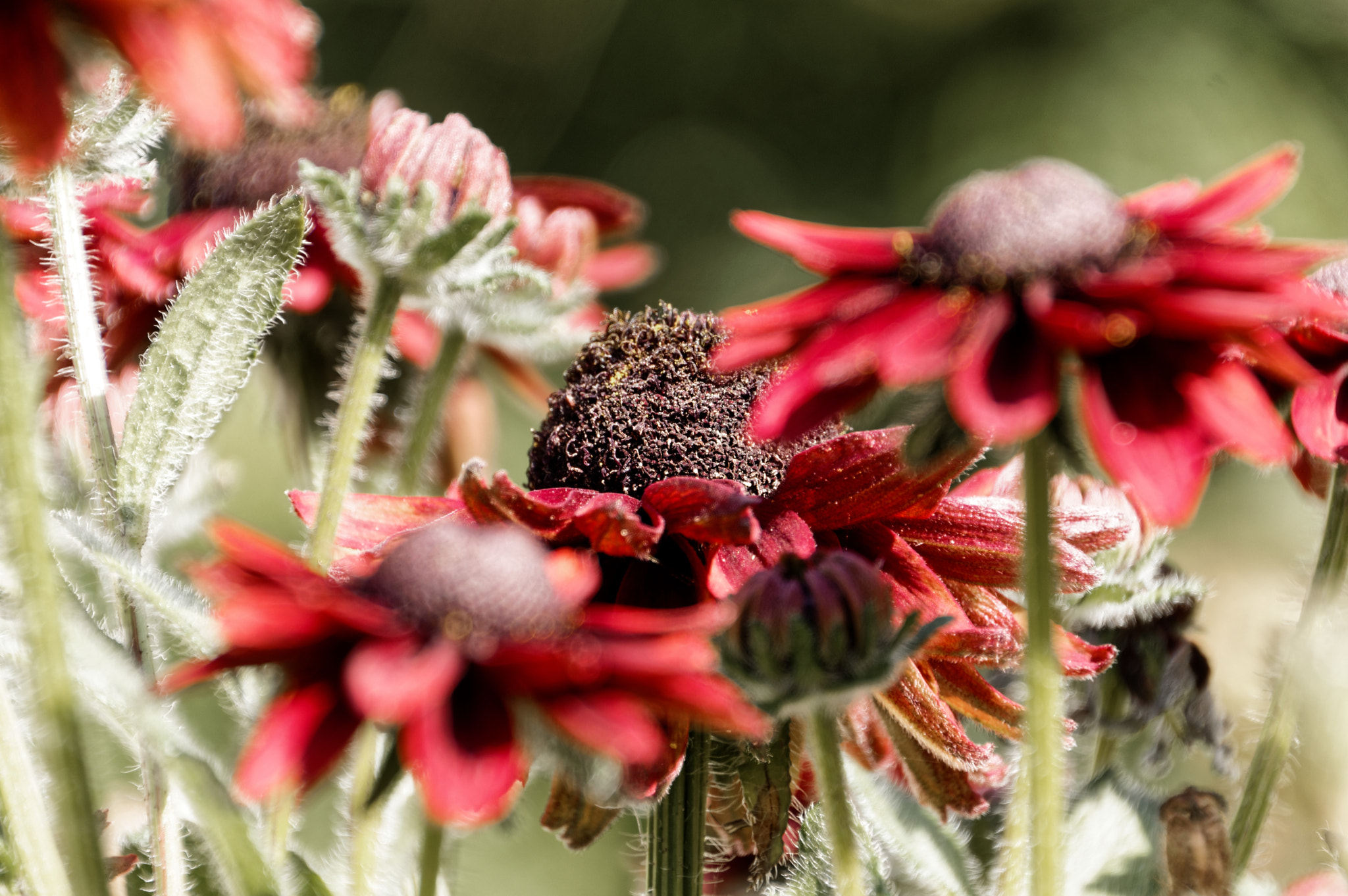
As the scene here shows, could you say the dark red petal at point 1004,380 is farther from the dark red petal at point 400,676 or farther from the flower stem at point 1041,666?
the dark red petal at point 400,676

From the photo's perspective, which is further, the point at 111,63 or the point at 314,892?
the point at 314,892

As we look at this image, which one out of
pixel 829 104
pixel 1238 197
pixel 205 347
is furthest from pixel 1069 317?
pixel 829 104

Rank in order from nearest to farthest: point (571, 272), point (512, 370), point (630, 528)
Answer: point (630, 528) < point (571, 272) < point (512, 370)

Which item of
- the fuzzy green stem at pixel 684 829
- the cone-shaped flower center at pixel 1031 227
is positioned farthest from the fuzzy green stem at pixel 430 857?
the cone-shaped flower center at pixel 1031 227

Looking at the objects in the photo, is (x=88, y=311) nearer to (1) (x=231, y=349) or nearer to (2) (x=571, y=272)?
(1) (x=231, y=349)

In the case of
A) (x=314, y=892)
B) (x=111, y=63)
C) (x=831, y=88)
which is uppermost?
(x=831, y=88)

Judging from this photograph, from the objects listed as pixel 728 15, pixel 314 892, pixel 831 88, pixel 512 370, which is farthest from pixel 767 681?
pixel 728 15

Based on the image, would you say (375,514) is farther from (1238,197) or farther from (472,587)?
(1238,197)
